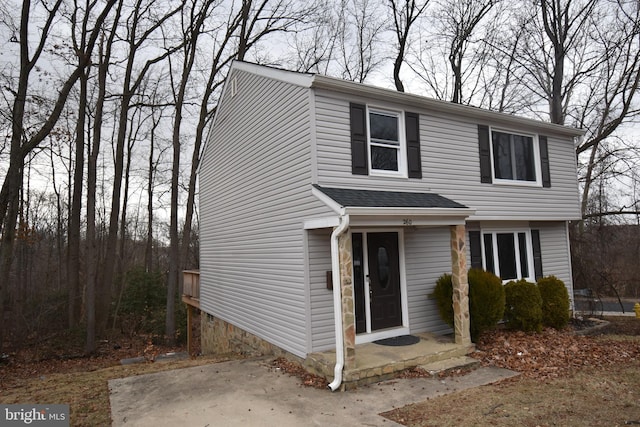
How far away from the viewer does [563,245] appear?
10992 millimetres

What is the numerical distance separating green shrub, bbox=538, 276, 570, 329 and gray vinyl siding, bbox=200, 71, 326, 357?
5809 mm

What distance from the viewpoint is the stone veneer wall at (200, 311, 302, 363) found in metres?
8.20

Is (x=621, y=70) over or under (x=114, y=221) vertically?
over

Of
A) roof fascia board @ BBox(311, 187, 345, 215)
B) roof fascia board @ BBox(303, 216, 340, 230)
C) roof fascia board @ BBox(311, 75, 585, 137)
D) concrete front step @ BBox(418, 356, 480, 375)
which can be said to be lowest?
concrete front step @ BBox(418, 356, 480, 375)

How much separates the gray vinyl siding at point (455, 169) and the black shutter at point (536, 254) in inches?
22.1

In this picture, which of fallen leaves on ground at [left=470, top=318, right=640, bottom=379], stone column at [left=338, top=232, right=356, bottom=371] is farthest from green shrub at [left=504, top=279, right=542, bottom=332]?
stone column at [left=338, top=232, right=356, bottom=371]

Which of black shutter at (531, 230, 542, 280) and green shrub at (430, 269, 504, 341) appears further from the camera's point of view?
black shutter at (531, 230, 542, 280)

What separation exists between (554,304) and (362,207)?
19.2 ft

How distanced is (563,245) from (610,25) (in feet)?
34.2

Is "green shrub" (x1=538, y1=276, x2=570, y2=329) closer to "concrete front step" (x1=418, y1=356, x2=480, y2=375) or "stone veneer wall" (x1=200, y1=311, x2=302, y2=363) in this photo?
"concrete front step" (x1=418, y1=356, x2=480, y2=375)

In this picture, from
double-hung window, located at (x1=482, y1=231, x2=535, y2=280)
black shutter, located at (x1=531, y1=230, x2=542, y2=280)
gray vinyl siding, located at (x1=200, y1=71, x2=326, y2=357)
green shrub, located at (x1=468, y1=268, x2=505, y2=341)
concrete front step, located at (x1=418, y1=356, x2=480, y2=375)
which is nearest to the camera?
concrete front step, located at (x1=418, y1=356, x2=480, y2=375)

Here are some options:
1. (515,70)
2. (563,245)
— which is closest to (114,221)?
(563,245)

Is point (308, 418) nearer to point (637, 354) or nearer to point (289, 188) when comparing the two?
point (289, 188)

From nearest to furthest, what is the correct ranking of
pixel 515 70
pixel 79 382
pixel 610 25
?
pixel 79 382
pixel 610 25
pixel 515 70
